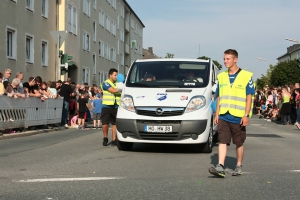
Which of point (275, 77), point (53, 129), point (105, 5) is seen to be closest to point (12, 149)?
point (53, 129)

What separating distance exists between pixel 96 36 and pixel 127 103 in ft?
139

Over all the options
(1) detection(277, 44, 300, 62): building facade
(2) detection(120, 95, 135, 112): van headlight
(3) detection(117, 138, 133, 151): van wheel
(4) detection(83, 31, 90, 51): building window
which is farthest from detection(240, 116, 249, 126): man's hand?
(1) detection(277, 44, 300, 62): building facade

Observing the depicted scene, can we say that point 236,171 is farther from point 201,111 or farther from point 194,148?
point 194,148

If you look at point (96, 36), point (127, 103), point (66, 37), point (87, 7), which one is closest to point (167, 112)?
point (127, 103)

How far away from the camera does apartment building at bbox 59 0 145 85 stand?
132 feet

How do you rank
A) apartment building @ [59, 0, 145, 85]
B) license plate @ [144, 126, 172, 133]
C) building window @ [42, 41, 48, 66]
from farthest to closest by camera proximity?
apartment building @ [59, 0, 145, 85], building window @ [42, 41, 48, 66], license plate @ [144, 126, 172, 133]

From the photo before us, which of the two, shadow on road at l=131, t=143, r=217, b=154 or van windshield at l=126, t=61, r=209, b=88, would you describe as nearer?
van windshield at l=126, t=61, r=209, b=88

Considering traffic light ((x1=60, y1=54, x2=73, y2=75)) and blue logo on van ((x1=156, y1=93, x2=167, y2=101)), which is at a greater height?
traffic light ((x1=60, y1=54, x2=73, y2=75))

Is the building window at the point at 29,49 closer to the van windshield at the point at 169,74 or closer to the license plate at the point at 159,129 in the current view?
the van windshield at the point at 169,74

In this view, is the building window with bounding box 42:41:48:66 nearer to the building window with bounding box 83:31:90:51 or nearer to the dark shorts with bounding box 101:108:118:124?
the building window with bounding box 83:31:90:51

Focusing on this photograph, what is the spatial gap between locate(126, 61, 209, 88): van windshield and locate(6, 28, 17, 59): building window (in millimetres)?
16528

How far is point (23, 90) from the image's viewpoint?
17.6m

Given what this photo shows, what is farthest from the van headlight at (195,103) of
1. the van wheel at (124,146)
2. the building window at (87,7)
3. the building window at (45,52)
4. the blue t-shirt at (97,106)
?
the building window at (87,7)

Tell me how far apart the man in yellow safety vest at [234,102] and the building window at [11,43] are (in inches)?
817
